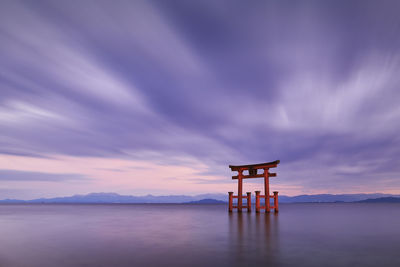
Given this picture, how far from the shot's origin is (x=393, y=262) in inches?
295

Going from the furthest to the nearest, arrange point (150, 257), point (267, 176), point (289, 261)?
point (267, 176), point (150, 257), point (289, 261)

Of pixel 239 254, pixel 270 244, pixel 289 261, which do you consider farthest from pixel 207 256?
pixel 270 244

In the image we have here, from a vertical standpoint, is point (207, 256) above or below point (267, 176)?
below

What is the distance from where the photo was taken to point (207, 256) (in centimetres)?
826

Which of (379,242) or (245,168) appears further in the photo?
(245,168)

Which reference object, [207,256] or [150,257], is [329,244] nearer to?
[207,256]

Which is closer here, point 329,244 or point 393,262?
point 393,262

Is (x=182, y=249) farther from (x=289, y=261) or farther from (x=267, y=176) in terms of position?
(x=267, y=176)

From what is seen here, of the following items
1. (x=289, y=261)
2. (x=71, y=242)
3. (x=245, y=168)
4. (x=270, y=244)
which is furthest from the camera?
(x=245, y=168)

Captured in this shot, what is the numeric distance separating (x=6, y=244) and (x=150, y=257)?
23.1ft

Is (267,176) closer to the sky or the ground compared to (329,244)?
closer to the sky

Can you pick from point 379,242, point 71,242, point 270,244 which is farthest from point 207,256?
point 379,242

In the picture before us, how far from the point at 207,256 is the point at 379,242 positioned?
27.1 feet

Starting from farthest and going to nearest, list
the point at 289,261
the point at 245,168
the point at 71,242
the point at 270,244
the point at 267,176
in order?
1. the point at 245,168
2. the point at 267,176
3. the point at 71,242
4. the point at 270,244
5. the point at 289,261
